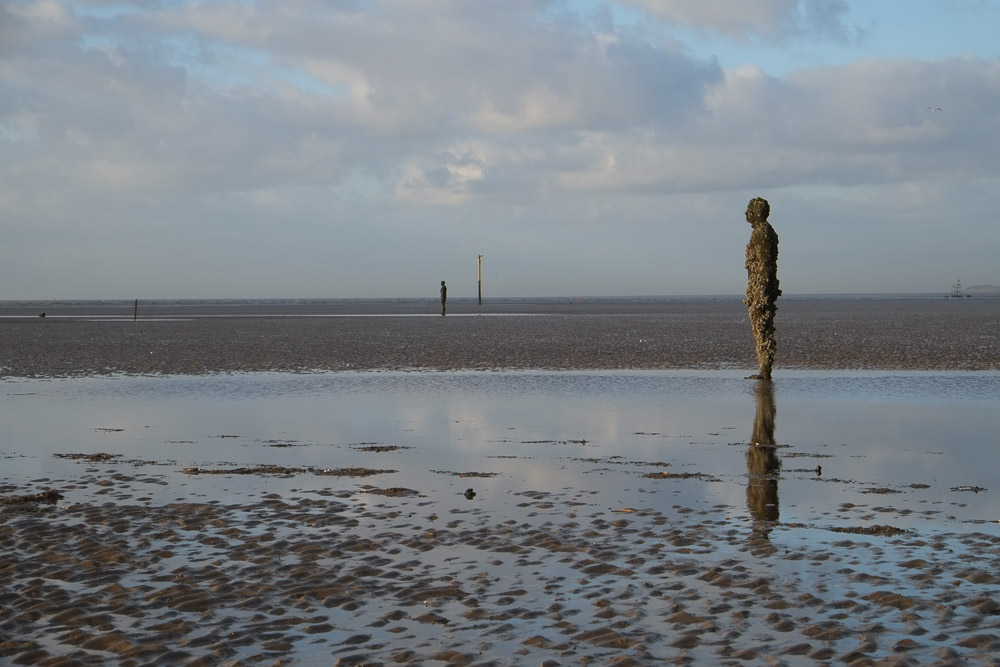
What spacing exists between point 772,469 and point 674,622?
6.89 metres

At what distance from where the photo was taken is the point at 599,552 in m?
9.49

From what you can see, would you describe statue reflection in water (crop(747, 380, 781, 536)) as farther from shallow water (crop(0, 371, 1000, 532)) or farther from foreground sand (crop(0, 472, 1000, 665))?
foreground sand (crop(0, 472, 1000, 665))

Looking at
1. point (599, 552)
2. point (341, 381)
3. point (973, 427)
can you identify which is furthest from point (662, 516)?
point (341, 381)

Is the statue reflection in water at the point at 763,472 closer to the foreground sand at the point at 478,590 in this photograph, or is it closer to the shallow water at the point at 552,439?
the shallow water at the point at 552,439

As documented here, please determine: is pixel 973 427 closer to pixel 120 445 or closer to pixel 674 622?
pixel 674 622

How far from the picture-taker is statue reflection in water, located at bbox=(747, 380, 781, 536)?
11.0m

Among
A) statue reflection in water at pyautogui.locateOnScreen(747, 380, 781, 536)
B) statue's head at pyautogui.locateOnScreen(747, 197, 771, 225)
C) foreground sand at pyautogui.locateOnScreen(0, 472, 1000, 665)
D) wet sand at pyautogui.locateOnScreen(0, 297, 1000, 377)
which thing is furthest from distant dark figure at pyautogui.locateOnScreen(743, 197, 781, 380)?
foreground sand at pyautogui.locateOnScreen(0, 472, 1000, 665)

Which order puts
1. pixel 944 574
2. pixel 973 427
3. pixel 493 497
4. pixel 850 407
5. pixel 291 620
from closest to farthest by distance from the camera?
1. pixel 291 620
2. pixel 944 574
3. pixel 493 497
4. pixel 973 427
5. pixel 850 407

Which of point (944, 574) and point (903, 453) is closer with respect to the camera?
point (944, 574)

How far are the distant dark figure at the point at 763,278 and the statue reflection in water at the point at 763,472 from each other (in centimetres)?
675

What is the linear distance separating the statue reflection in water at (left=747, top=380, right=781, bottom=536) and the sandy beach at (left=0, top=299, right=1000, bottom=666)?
0.22 ft

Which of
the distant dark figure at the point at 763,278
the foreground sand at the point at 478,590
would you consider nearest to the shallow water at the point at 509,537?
the foreground sand at the point at 478,590

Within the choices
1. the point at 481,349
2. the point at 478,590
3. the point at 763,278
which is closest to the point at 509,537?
the point at 478,590

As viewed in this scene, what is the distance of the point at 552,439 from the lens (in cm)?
1698
